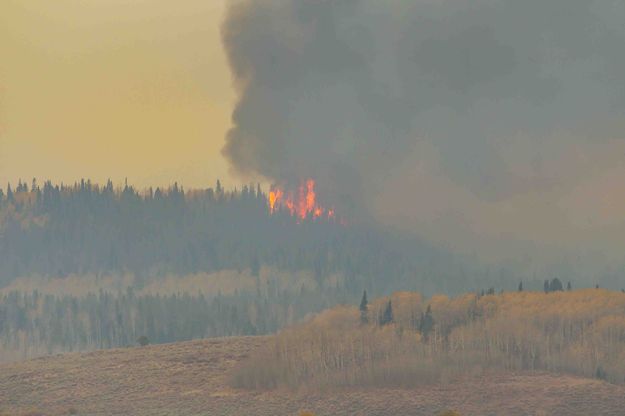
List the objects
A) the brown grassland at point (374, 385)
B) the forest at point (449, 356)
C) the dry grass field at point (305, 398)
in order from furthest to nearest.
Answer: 1. the forest at point (449, 356)
2. the brown grassland at point (374, 385)
3. the dry grass field at point (305, 398)

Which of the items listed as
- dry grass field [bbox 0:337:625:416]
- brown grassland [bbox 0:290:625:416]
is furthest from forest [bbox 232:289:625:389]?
dry grass field [bbox 0:337:625:416]

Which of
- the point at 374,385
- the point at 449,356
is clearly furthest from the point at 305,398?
the point at 449,356

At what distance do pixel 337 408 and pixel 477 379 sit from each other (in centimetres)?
2328

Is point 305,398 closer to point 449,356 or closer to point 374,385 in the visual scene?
point 374,385

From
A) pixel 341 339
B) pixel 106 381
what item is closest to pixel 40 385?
pixel 106 381

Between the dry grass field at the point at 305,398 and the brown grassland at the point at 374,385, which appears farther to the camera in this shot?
the brown grassland at the point at 374,385

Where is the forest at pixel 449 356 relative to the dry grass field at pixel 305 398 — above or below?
above

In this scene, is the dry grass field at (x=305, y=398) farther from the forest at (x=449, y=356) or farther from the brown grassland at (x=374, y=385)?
the forest at (x=449, y=356)

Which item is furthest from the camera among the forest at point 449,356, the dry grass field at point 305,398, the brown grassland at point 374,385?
the forest at point 449,356

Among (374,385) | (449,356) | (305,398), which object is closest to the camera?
(305,398)

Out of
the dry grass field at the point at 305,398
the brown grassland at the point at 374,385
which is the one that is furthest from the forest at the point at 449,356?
the dry grass field at the point at 305,398

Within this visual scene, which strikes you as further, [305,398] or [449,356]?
[449,356]

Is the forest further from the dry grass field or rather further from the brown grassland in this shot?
the dry grass field

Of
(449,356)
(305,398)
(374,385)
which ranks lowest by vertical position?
(305,398)
